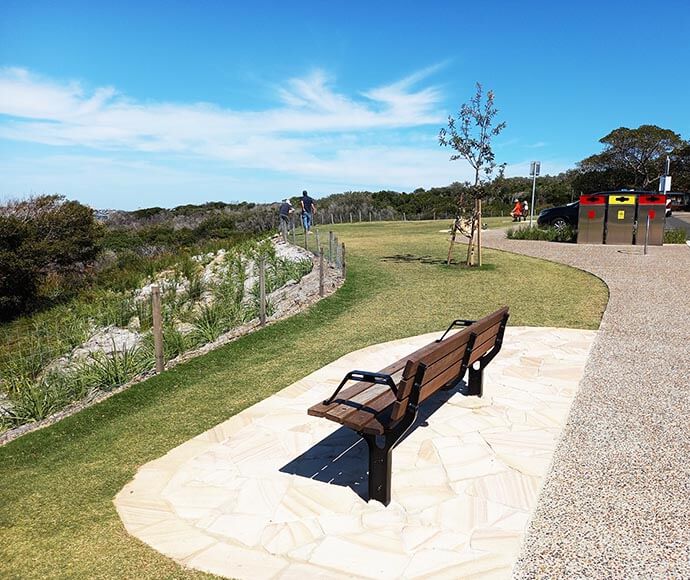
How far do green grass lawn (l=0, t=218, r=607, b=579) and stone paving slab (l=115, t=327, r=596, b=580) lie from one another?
9.1 inches

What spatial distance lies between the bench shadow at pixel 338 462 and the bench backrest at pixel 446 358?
2.39 feet

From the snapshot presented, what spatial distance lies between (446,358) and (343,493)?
1.16 metres

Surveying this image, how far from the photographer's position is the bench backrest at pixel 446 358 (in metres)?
3.38

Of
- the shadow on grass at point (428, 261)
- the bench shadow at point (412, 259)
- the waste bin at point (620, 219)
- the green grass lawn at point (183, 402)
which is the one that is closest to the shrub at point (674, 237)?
→ the waste bin at point (620, 219)

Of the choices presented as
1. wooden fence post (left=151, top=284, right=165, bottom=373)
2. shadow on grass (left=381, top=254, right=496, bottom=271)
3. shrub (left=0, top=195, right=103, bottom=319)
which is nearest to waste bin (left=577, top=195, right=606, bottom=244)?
shadow on grass (left=381, top=254, right=496, bottom=271)

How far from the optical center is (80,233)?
24.4m

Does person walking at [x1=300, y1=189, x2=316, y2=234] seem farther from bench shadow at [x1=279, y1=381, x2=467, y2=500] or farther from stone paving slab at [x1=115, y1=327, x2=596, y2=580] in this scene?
bench shadow at [x1=279, y1=381, x2=467, y2=500]

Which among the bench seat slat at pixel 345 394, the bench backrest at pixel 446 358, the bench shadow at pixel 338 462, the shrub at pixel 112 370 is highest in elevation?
the bench backrest at pixel 446 358

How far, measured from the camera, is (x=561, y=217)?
23750 millimetres

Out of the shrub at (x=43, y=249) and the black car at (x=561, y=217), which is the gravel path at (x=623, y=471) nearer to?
the black car at (x=561, y=217)

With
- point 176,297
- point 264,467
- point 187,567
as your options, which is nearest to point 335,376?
point 264,467

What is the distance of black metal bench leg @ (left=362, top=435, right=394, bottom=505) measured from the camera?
137 inches

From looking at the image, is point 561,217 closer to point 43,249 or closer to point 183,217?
point 43,249

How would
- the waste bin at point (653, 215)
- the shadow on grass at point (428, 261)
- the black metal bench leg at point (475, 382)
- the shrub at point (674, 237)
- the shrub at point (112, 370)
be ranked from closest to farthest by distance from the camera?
the black metal bench leg at point (475, 382)
the shrub at point (112, 370)
the shadow on grass at point (428, 261)
the waste bin at point (653, 215)
the shrub at point (674, 237)
